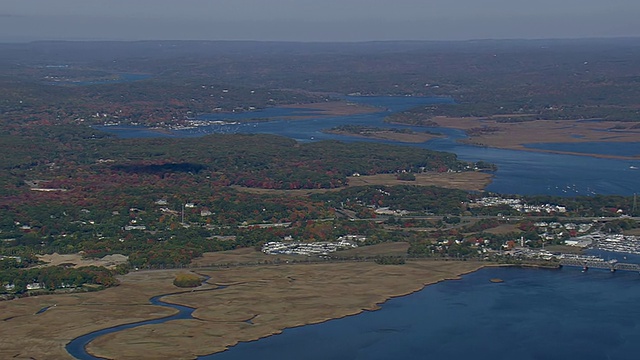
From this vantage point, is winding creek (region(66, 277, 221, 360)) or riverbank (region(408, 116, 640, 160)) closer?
winding creek (region(66, 277, 221, 360))

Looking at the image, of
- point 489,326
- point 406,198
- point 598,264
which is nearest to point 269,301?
point 489,326

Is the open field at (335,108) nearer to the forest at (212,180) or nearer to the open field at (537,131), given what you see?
the forest at (212,180)

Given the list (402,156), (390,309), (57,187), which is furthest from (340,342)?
(402,156)

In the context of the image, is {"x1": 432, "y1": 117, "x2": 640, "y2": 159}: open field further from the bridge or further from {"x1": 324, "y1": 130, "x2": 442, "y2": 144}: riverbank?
the bridge

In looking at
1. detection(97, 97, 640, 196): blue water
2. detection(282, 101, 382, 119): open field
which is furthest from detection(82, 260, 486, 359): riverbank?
detection(282, 101, 382, 119): open field

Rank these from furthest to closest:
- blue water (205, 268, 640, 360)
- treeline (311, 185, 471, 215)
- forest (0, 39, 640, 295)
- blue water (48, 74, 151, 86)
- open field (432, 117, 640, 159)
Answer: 1. blue water (48, 74, 151, 86)
2. open field (432, 117, 640, 159)
3. treeline (311, 185, 471, 215)
4. forest (0, 39, 640, 295)
5. blue water (205, 268, 640, 360)

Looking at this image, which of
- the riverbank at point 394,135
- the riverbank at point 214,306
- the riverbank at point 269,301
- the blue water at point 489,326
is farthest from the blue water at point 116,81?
the blue water at point 489,326
